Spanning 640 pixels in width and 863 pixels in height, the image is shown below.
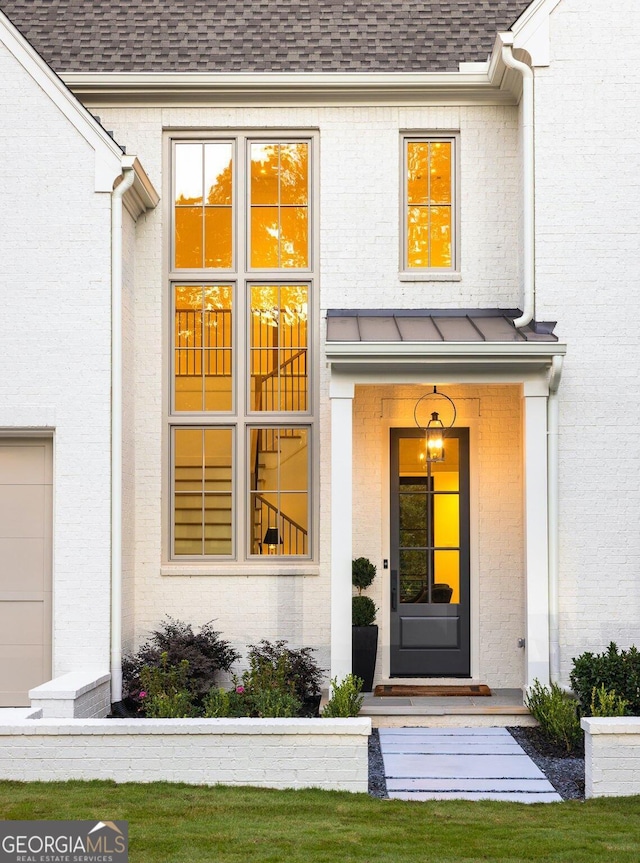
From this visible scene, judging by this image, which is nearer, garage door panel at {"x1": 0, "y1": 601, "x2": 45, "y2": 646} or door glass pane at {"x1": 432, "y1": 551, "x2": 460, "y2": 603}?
garage door panel at {"x1": 0, "y1": 601, "x2": 45, "y2": 646}

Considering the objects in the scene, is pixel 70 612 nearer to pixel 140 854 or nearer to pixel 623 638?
pixel 140 854

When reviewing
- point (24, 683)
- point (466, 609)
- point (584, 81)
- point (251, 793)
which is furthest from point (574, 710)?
point (584, 81)

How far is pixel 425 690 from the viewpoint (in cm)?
1029

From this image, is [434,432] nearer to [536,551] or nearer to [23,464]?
[536,551]

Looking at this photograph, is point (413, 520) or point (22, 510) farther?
point (413, 520)

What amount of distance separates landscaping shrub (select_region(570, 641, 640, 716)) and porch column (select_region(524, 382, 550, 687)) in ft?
1.78

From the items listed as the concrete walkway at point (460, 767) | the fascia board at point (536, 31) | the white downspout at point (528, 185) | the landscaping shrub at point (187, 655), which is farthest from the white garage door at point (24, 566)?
the fascia board at point (536, 31)

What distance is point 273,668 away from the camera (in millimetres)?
9648

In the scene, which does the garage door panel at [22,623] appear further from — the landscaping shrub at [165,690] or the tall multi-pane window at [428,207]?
the tall multi-pane window at [428,207]

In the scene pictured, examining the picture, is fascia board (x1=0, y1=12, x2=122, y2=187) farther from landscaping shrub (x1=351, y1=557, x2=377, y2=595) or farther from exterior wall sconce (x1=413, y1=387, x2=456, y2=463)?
landscaping shrub (x1=351, y1=557, x2=377, y2=595)

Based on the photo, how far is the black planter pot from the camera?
10.2 meters

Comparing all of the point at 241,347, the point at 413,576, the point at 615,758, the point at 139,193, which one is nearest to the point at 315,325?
the point at 241,347

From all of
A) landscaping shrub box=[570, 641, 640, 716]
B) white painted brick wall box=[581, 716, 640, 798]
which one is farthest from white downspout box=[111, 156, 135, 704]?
white painted brick wall box=[581, 716, 640, 798]

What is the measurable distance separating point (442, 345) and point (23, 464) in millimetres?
4110
